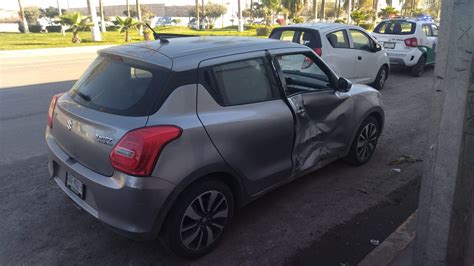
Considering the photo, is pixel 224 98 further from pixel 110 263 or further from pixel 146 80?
pixel 110 263

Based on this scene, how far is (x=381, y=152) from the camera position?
5.44 metres

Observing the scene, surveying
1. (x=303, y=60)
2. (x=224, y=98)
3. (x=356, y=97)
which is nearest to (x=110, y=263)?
(x=224, y=98)

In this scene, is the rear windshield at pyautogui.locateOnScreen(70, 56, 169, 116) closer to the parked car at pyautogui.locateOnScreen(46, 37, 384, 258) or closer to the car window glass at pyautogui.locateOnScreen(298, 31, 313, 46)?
the parked car at pyautogui.locateOnScreen(46, 37, 384, 258)

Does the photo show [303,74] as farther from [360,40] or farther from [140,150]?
[360,40]

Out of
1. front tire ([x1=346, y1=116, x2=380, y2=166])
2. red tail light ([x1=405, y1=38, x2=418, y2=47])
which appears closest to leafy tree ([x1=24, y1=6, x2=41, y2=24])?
red tail light ([x1=405, y1=38, x2=418, y2=47])

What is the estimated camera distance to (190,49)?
10.5 ft

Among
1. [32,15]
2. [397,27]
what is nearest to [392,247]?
[397,27]

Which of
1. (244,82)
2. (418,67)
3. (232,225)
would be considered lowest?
(232,225)

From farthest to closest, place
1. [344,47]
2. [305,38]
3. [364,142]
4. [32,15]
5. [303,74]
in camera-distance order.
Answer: [32,15] < [344,47] < [305,38] < [364,142] < [303,74]

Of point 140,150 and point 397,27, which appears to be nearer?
point 140,150

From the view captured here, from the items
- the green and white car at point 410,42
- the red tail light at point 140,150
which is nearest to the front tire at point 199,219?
the red tail light at point 140,150

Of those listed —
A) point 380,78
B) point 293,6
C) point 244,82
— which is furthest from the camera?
point 293,6

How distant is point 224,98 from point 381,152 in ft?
10.4

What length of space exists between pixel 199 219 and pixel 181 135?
0.72m
